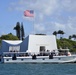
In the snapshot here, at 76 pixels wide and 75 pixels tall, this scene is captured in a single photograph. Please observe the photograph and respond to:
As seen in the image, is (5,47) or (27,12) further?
(5,47)

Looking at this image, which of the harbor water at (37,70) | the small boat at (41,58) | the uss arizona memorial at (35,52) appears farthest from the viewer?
the uss arizona memorial at (35,52)

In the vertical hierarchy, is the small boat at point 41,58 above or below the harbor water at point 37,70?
above

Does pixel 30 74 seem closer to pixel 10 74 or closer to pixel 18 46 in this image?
pixel 10 74

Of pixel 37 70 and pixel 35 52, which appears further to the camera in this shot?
pixel 35 52

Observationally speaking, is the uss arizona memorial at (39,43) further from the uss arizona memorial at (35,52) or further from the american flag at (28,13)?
the american flag at (28,13)

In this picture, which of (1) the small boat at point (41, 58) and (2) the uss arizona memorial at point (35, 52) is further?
(2) the uss arizona memorial at point (35, 52)

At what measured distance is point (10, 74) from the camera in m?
53.2

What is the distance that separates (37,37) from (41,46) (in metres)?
2.60

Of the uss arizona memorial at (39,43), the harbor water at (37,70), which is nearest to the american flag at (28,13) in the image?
the uss arizona memorial at (39,43)

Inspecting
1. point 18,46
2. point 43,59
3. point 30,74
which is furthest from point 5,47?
point 30,74

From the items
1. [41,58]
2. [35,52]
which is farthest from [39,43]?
[41,58]

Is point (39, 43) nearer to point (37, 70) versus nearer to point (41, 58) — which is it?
point (41, 58)

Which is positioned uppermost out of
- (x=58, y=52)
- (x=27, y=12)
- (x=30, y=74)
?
(x=27, y=12)

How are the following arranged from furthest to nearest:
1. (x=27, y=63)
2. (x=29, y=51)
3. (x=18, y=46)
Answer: (x=18, y=46) → (x=29, y=51) → (x=27, y=63)
